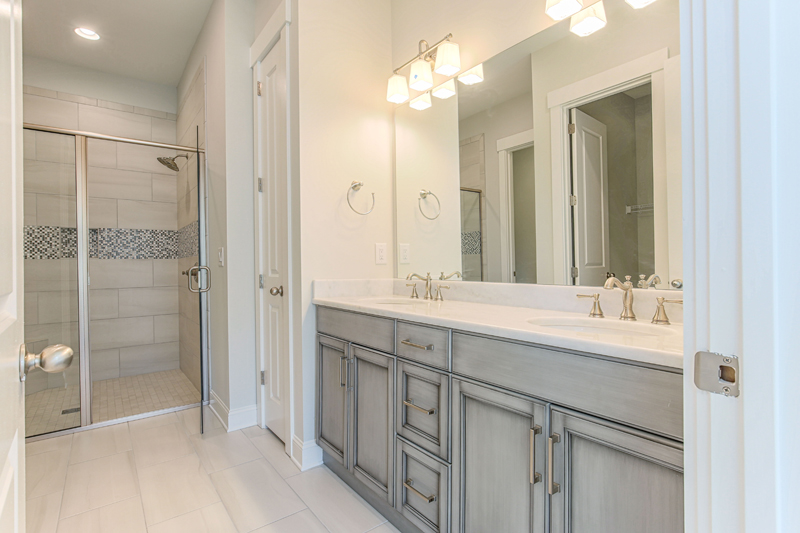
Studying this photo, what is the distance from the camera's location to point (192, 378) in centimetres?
335

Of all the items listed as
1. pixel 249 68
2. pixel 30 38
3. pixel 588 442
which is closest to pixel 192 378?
pixel 249 68

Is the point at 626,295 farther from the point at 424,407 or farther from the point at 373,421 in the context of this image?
the point at 373,421

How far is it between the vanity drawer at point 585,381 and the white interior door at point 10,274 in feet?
3.15

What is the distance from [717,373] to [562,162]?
4.08 ft

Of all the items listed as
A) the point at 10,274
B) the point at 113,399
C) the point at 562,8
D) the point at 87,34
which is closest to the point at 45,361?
the point at 10,274

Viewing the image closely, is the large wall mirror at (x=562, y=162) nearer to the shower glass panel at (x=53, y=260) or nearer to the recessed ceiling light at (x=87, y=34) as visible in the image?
the shower glass panel at (x=53, y=260)

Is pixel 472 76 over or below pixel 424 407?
over

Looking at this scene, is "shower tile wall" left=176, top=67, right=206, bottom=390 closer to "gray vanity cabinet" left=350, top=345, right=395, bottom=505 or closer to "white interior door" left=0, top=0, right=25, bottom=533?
"gray vanity cabinet" left=350, top=345, right=395, bottom=505

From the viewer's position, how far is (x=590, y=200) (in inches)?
57.4

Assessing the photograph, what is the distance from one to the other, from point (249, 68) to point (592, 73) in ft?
6.83

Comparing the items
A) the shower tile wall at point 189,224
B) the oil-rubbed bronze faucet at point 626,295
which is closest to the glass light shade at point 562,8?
the oil-rubbed bronze faucet at point 626,295

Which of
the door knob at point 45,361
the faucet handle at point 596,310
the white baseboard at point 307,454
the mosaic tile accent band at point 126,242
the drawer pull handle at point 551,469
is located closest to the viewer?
the door knob at point 45,361

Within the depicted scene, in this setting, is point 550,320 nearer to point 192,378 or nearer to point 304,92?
point 304,92

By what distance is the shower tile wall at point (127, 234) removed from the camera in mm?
3400
